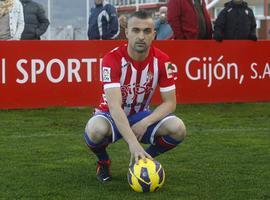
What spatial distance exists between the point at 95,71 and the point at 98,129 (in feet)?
20.0

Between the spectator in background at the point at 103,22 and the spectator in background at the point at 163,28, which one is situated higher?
the spectator in background at the point at 103,22

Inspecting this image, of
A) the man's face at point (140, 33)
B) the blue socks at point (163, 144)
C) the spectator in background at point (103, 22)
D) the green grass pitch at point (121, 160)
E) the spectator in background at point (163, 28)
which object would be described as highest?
the man's face at point (140, 33)

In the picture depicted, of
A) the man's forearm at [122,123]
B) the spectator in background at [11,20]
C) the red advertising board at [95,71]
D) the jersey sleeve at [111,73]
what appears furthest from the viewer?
the spectator in background at [11,20]

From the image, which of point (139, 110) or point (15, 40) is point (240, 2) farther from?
point (139, 110)

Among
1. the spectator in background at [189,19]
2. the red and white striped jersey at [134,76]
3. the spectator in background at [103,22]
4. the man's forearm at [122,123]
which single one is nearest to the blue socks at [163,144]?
the red and white striped jersey at [134,76]

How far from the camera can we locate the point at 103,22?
13938 millimetres

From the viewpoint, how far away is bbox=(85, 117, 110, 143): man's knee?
6270mm

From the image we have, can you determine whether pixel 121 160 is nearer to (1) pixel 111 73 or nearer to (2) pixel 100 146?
(2) pixel 100 146

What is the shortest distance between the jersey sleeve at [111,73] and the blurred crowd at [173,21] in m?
6.59

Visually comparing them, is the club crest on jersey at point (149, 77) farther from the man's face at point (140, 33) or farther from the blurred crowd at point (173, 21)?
the blurred crowd at point (173, 21)

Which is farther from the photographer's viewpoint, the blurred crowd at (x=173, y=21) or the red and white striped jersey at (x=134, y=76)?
the blurred crowd at (x=173, y=21)

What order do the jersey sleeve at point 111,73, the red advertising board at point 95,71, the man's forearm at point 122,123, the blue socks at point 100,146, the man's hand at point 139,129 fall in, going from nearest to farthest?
the man's forearm at point 122,123
the jersey sleeve at point 111,73
the man's hand at point 139,129
the blue socks at point 100,146
the red advertising board at point 95,71

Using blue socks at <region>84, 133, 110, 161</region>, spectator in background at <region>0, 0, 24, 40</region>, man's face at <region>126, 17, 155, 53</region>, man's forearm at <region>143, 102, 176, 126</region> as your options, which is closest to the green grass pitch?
blue socks at <region>84, 133, 110, 161</region>

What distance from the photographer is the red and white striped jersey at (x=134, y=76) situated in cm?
623
